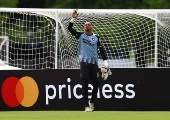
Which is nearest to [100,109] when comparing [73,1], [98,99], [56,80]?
[98,99]

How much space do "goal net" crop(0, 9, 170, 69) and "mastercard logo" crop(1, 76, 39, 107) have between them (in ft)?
3.02

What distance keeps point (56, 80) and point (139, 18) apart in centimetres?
315

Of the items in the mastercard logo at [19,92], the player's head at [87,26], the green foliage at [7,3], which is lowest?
the mastercard logo at [19,92]

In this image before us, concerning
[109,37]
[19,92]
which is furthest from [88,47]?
[109,37]

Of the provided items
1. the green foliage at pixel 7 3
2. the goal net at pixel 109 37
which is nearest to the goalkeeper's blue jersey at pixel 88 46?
the goal net at pixel 109 37

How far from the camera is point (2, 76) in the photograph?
13406 millimetres

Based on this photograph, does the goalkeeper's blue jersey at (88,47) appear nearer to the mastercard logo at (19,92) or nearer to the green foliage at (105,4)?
the mastercard logo at (19,92)

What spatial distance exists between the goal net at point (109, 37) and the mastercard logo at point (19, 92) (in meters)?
0.92

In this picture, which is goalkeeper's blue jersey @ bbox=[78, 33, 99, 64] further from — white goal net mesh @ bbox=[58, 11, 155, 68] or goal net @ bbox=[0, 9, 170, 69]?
white goal net mesh @ bbox=[58, 11, 155, 68]

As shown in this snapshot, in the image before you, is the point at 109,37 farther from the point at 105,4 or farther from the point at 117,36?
the point at 105,4

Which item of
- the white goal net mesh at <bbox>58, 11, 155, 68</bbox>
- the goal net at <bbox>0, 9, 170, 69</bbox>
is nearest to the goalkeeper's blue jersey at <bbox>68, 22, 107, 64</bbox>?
the goal net at <bbox>0, 9, 170, 69</bbox>

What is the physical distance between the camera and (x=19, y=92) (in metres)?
13.3

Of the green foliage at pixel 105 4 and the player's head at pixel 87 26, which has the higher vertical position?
the green foliage at pixel 105 4

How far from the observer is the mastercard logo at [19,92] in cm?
1330
